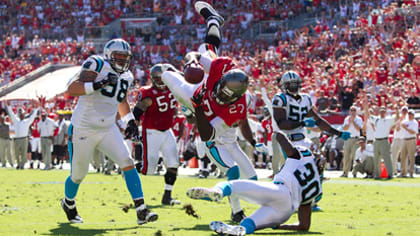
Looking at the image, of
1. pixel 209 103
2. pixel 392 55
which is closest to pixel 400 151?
pixel 392 55

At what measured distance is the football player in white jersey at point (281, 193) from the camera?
19.1 ft

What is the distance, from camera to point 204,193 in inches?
219

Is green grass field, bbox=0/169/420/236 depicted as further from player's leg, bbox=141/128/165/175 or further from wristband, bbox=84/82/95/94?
wristband, bbox=84/82/95/94

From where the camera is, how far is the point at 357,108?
18812mm

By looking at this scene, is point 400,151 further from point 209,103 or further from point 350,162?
point 209,103

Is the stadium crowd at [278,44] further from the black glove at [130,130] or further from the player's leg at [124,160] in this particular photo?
the player's leg at [124,160]

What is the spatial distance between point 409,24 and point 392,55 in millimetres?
2914

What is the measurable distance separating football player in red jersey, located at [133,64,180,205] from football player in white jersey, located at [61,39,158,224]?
112 inches

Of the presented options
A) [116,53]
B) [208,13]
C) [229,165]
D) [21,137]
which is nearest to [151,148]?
[208,13]

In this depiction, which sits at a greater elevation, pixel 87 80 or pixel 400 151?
pixel 87 80

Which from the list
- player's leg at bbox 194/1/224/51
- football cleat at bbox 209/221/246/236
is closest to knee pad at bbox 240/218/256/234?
football cleat at bbox 209/221/246/236

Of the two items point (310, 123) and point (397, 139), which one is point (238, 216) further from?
point (397, 139)

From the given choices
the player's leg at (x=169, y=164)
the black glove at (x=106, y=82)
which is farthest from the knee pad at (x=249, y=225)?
the player's leg at (x=169, y=164)

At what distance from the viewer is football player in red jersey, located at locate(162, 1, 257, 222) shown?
22.2ft
